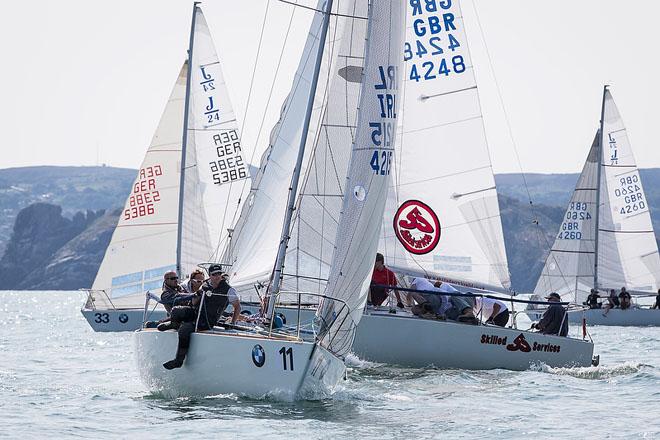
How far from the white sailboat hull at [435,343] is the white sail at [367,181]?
3287mm

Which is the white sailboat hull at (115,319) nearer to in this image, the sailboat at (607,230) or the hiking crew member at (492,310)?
the hiking crew member at (492,310)

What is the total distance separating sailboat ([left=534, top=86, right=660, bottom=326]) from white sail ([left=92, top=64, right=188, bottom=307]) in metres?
15.3

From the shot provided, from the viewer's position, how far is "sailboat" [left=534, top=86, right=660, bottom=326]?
41844 mm

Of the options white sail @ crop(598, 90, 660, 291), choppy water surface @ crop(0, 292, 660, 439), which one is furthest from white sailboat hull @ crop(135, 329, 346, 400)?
white sail @ crop(598, 90, 660, 291)

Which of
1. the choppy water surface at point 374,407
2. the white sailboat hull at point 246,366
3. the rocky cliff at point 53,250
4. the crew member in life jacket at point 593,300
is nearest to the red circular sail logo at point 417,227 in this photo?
the choppy water surface at point 374,407

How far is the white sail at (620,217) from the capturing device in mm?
41688

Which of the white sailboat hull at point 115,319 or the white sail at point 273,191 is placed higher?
the white sail at point 273,191

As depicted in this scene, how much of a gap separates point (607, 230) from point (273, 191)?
1039 inches

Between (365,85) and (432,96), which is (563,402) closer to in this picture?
(365,85)

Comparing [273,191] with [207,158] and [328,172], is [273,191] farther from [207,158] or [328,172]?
[207,158]

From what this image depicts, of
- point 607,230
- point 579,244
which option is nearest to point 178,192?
point 579,244

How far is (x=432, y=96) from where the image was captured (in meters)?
20.5

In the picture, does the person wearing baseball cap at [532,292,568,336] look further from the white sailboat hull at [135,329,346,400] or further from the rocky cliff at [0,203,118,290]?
the rocky cliff at [0,203,118,290]

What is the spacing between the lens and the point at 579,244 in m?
43.0
